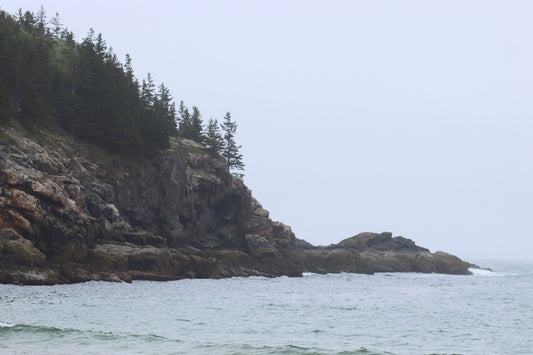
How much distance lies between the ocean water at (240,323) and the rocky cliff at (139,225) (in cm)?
378

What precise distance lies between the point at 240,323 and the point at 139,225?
38184 millimetres

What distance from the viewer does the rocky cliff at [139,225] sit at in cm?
4172

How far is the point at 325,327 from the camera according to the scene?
2841 cm

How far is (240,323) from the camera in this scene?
29031 mm

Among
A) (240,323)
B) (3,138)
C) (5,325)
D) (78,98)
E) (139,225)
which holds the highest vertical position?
(78,98)

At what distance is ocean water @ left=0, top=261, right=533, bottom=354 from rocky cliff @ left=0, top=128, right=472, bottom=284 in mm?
3777

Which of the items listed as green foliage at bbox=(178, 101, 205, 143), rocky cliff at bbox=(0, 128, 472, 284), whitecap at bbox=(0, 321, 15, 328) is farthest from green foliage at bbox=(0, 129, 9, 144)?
green foliage at bbox=(178, 101, 205, 143)

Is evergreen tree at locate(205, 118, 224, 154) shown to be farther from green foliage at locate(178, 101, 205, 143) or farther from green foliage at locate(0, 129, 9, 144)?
green foliage at locate(0, 129, 9, 144)

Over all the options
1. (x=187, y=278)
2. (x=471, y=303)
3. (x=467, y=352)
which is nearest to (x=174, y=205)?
(x=187, y=278)

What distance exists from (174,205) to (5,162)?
28.8 m

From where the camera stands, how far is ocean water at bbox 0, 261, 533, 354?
824 inches

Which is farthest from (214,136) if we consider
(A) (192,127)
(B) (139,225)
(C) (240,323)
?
(C) (240,323)

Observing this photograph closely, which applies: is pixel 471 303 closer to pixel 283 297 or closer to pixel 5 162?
pixel 283 297

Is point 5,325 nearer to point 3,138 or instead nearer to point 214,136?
point 3,138
